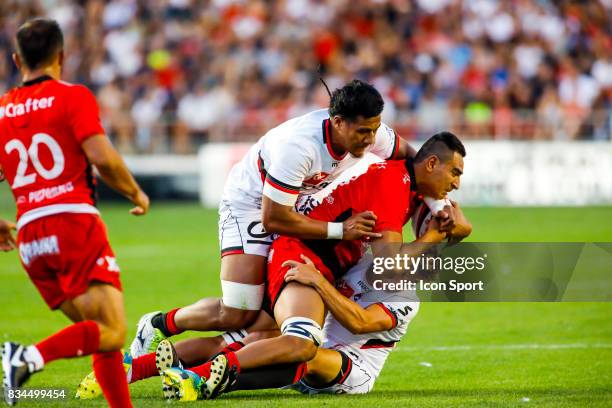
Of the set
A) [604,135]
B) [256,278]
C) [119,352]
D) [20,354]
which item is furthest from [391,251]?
[604,135]

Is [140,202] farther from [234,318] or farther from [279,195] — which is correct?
[234,318]

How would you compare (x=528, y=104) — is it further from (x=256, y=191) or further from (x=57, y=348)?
(x=57, y=348)

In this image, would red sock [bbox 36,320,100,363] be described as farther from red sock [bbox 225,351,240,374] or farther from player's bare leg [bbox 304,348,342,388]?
player's bare leg [bbox 304,348,342,388]

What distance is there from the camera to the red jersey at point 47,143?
527 centimetres

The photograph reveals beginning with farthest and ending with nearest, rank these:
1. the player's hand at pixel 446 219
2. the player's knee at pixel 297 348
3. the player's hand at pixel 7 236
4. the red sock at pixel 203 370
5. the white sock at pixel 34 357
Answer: the player's hand at pixel 446 219 → the red sock at pixel 203 370 → the player's knee at pixel 297 348 → the player's hand at pixel 7 236 → the white sock at pixel 34 357

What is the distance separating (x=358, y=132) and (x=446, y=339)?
323cm

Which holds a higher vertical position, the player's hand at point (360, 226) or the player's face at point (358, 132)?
the player's face at point (358, 132)

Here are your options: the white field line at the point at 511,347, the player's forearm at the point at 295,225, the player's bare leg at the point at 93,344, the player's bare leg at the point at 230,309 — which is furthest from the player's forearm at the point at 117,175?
the white field line at the point at 511,347

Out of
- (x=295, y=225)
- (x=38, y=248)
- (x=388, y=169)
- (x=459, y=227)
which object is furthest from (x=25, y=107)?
(x=459, y=227)

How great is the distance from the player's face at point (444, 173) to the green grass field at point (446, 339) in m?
1.32

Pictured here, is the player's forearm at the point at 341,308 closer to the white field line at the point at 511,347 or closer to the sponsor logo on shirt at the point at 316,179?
the sponsor logo on shirt at the point at 316,179

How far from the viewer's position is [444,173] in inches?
276

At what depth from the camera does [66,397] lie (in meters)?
6.50

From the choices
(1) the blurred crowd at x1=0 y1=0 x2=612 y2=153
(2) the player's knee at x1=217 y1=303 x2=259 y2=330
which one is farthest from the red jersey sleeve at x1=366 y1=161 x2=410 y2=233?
(1) the blurred crowd at x1=0 y1=0 x2=612 y2=153
